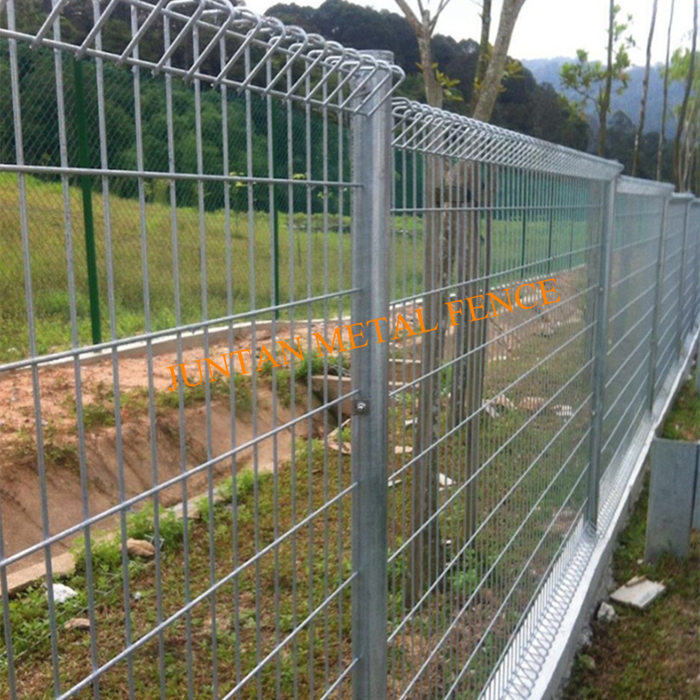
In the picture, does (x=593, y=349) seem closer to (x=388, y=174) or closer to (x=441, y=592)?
(x=441, y=592)

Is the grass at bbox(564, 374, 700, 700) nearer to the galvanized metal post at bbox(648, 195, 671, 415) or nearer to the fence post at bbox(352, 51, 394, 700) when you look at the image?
the galvanized metal post at bbox(648, 195, 671, 415)

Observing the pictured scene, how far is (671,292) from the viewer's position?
9656mm

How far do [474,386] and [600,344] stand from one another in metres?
2.33

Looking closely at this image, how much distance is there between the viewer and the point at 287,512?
5.32m

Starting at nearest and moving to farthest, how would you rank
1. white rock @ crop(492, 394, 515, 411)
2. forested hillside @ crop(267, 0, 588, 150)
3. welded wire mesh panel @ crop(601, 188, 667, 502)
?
white rock @ crop(492, 394, 515, 411)
welded wire mesh panel @ crop(601, 188, 667, 502)
forested hillside @ crop(267, 0, 588, 150)

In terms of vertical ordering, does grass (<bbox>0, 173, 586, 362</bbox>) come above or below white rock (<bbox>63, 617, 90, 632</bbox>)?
above

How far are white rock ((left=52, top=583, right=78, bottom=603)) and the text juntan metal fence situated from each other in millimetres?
23

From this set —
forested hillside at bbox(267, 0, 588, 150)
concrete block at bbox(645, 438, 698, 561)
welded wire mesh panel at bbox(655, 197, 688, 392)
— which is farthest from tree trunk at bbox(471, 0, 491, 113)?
forested hillside at bbox(267, 0, 588, 150)

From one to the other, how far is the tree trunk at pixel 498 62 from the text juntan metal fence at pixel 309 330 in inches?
44.5

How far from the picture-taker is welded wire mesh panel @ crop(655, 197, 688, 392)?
29.0ft

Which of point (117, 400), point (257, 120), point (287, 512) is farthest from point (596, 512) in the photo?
point (117, 400)

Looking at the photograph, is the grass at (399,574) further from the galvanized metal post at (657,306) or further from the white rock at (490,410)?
the galvanized metal post at (657,306)

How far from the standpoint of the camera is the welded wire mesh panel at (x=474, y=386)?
98.7 inches

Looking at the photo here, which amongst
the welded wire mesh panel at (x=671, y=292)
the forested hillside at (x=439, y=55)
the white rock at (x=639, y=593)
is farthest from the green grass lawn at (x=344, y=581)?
the forested hillside at (x=439, y=55)
